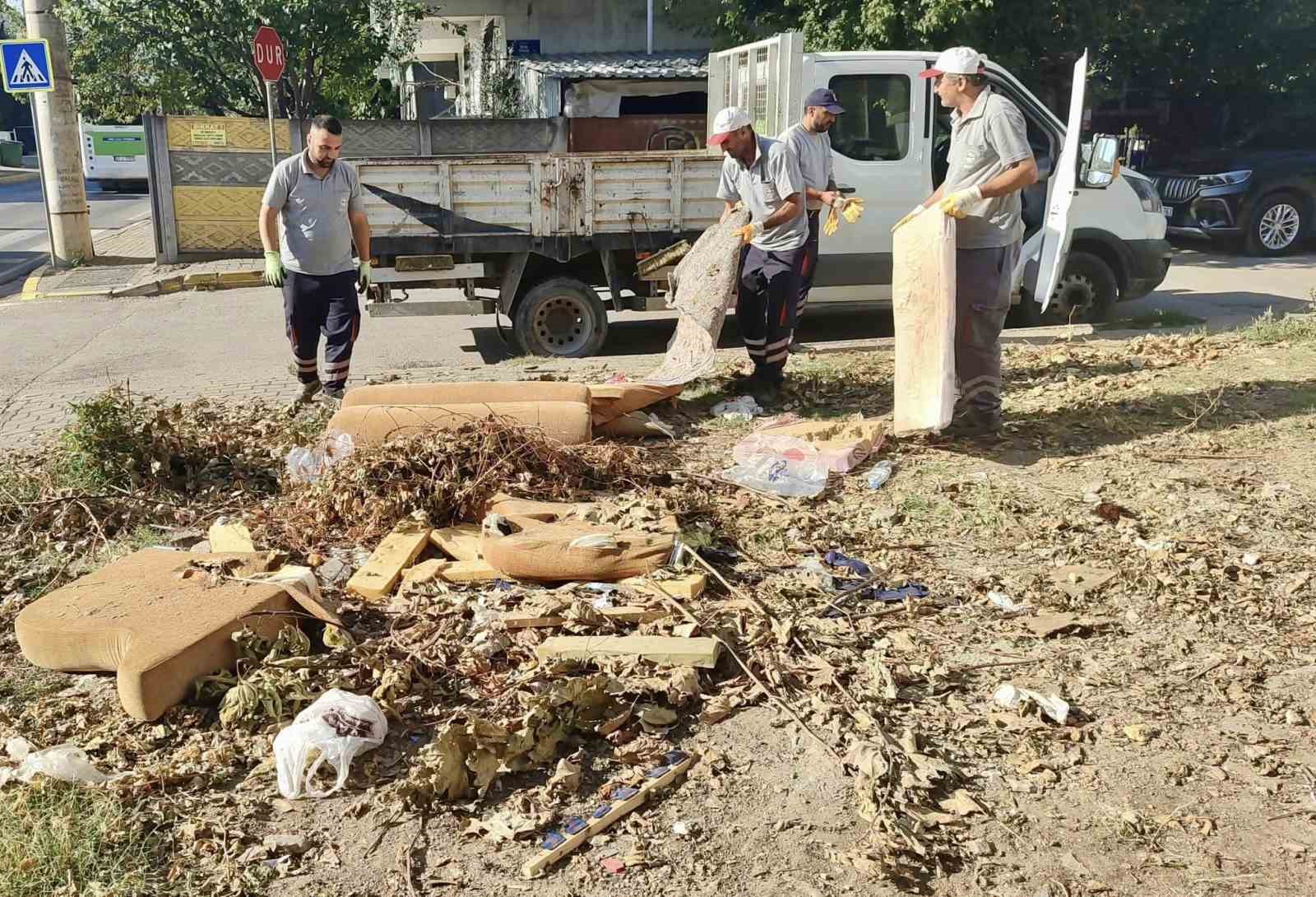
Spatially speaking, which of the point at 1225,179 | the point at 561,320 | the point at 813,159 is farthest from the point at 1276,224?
the point at 561,320

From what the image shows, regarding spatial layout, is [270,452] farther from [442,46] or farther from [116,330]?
[442,46]

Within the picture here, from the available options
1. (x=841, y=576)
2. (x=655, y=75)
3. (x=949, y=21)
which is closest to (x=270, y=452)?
(x=841, y=576)

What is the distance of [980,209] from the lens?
5.74m

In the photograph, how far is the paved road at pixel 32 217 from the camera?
17.3 m

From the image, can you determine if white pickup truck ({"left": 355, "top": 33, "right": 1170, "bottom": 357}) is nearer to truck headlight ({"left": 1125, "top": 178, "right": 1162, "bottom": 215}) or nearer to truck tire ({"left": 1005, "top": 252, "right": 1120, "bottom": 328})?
truck headlight ({"left": 1125, "top": 178, "right": 1162, "bottom": 215})

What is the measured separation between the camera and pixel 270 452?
601 centimetres

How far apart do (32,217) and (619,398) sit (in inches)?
870

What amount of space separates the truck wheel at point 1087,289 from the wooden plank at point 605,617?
22.6 ft

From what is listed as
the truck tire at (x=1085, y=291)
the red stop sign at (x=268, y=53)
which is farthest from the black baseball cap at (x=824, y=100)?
the red stop sign at (x=268, y=53)

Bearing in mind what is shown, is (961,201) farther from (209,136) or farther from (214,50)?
(214,50)

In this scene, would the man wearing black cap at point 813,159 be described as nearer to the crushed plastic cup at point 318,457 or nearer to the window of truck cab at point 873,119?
the window of truck cab at point 873,119

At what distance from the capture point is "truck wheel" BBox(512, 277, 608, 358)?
8898mm

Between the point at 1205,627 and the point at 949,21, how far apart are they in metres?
10.2

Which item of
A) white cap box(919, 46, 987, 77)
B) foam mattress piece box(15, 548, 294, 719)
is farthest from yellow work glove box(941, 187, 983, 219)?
foam mattress piece box(15, 548, 294, 719)
